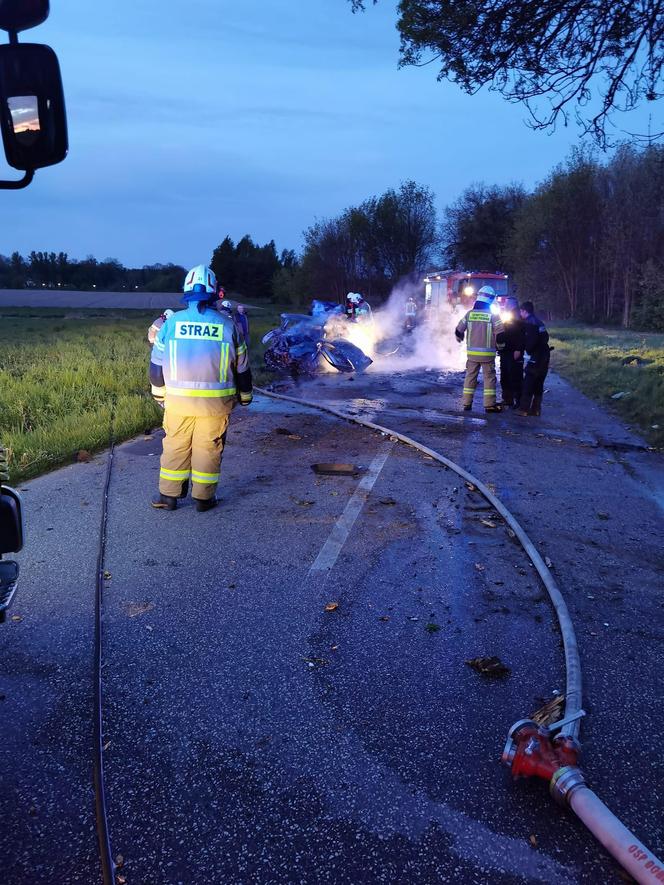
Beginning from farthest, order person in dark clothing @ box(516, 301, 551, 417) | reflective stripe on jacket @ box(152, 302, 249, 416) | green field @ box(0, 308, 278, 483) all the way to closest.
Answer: person in dark clothing @ box(516, 301, 551, 417)
green field @ box(0, 308, 278, 483)
reflective stripe on jacket @ box(152, 302, 249, 416)

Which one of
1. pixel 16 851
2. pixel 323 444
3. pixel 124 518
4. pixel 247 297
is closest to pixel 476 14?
pixel 323 444

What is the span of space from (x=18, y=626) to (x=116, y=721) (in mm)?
1149

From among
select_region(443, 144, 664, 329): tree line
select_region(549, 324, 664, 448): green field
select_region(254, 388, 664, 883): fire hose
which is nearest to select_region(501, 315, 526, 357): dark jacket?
select_region(549, 324, 664, 448): green field

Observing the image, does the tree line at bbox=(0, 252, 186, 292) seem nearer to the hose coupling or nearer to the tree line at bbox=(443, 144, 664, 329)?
the tree line at bbox=(443, 144, 664, 329)

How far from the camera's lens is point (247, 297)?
82312mm

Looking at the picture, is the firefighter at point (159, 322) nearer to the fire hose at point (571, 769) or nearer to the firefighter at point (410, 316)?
the fire hose at point (571, 769)

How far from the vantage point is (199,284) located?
574 centimetres

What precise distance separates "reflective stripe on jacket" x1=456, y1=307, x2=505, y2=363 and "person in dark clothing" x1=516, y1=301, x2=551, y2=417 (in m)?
0.46

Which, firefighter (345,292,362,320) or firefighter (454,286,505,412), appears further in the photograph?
firefighter (345,292,362,320)

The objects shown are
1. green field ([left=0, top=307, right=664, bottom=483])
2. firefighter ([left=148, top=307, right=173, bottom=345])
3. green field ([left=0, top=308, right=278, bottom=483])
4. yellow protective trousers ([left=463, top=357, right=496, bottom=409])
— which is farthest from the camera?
yellow protective trousers ([left=463, top=357, right=496, bottom=409])

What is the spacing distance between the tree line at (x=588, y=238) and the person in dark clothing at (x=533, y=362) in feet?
87.7

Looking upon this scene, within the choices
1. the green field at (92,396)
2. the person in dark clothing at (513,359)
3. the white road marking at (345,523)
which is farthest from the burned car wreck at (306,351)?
the white road marking at (345,523)

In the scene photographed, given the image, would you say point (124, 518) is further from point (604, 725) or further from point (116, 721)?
point (604, 725)

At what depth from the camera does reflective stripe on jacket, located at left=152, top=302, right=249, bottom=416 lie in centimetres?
568
